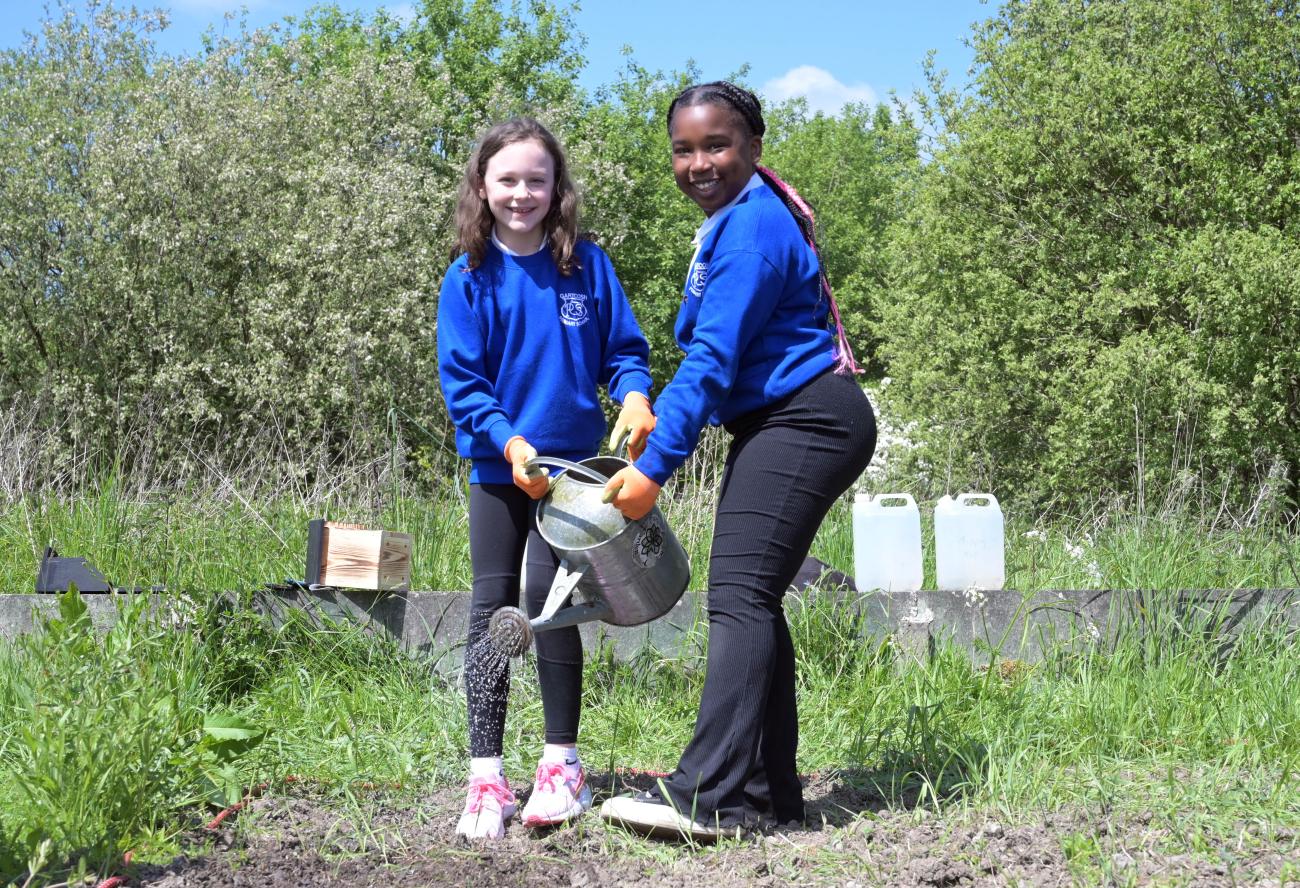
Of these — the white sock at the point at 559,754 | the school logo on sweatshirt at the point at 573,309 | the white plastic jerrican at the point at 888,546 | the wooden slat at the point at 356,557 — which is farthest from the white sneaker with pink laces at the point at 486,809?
the white plastic jerrican at the point at 888,546

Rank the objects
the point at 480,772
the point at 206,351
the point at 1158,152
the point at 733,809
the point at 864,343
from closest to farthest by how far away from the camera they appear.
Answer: the point at 733,809 → the point at 480,772 → the point at 1158,152 → the point at 206,351 → the point at 864,343

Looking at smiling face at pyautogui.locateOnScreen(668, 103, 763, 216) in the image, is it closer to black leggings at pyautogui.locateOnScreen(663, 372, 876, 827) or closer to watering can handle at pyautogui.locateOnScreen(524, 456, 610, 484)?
black leggings at pyautogui.locateOnScreen(663, 372, 876, 827)

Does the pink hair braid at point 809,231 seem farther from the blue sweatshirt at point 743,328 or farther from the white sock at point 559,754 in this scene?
the white sock at point 559,754

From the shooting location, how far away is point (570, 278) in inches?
126

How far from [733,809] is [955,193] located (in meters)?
11.5

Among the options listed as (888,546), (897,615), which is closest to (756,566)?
(897,615)

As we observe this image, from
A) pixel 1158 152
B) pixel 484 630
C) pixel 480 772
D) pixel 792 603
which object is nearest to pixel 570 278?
pixel 484 630

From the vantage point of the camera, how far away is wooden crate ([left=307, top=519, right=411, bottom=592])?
174 inches

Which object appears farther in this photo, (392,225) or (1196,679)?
(392,225)

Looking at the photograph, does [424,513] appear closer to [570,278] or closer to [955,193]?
[570,278]

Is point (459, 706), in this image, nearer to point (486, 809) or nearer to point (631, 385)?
point (486, 809)

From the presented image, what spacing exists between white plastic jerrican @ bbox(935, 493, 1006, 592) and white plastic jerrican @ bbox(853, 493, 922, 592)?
0.15 meters

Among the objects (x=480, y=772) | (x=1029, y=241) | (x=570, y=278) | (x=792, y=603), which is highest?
(x=1029, y=241)

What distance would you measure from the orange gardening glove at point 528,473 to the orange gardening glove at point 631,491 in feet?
0.69
